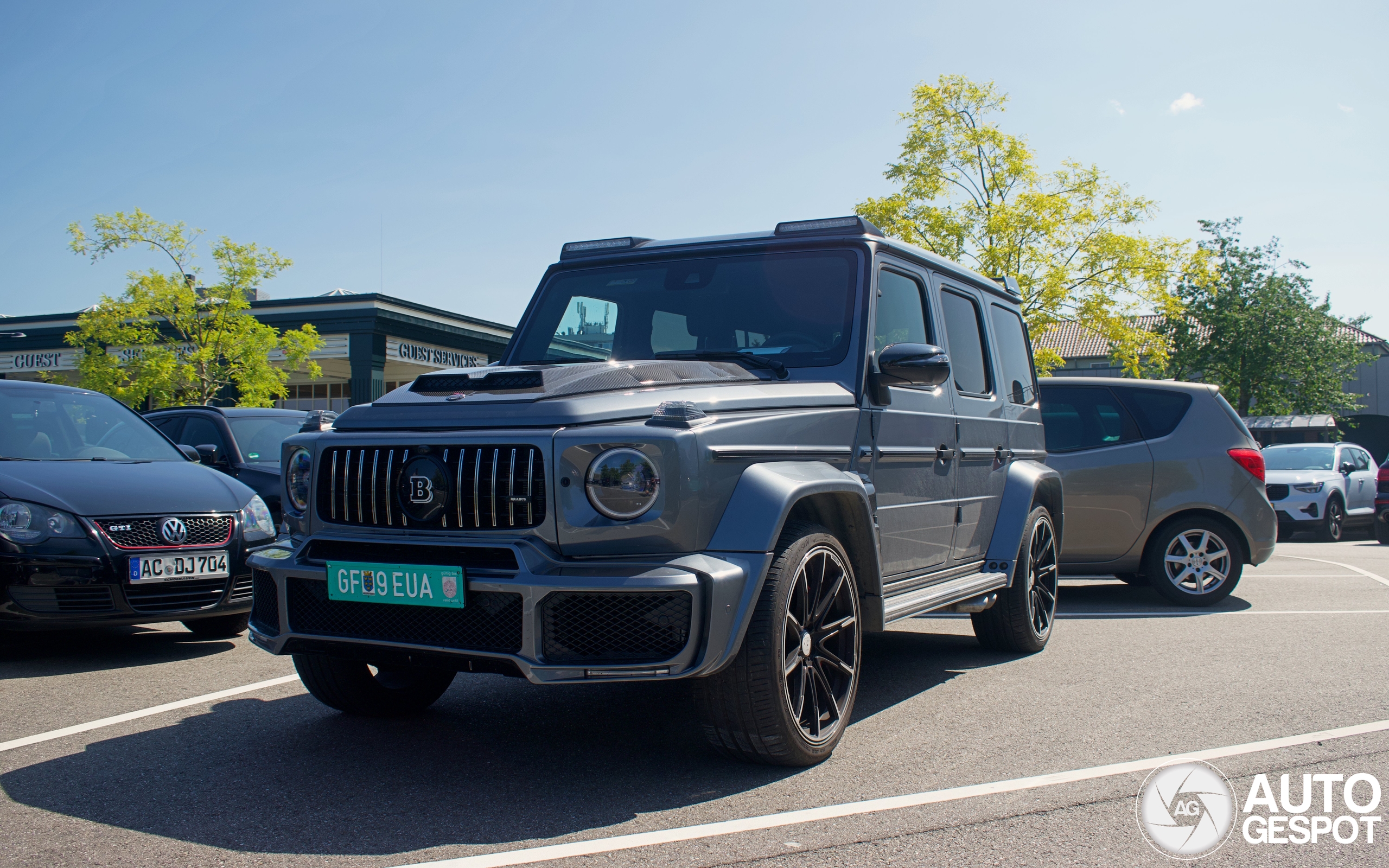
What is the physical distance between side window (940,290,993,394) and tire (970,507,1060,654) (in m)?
0.84

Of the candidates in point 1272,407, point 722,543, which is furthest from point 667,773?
point 1272,407

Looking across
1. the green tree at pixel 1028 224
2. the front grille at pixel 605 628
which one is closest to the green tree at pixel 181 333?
the green tree at pixel 1028 224

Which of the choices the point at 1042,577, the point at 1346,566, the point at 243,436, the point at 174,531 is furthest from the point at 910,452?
the point at 1346,566

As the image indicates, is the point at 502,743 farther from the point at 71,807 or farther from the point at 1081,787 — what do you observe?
the point at 1081,787

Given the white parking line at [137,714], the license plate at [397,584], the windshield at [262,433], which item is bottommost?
the white parking line at [137,714]

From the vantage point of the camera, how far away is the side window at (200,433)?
10.3 m

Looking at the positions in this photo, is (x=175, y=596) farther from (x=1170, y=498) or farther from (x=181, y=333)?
(x=181, y=333)

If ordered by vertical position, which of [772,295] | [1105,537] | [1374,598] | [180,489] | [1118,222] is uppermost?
[1118,222]

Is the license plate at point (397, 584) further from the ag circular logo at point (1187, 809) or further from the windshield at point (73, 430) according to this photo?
the windshield at point (73, 430)

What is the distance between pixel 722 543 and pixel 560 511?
52cm

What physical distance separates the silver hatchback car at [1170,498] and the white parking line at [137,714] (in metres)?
5.76

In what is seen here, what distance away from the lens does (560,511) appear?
132 inches

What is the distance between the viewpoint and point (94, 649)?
6.33 m

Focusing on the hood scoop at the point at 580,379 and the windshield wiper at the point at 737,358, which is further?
the windshield wiper at the point at 737,358
